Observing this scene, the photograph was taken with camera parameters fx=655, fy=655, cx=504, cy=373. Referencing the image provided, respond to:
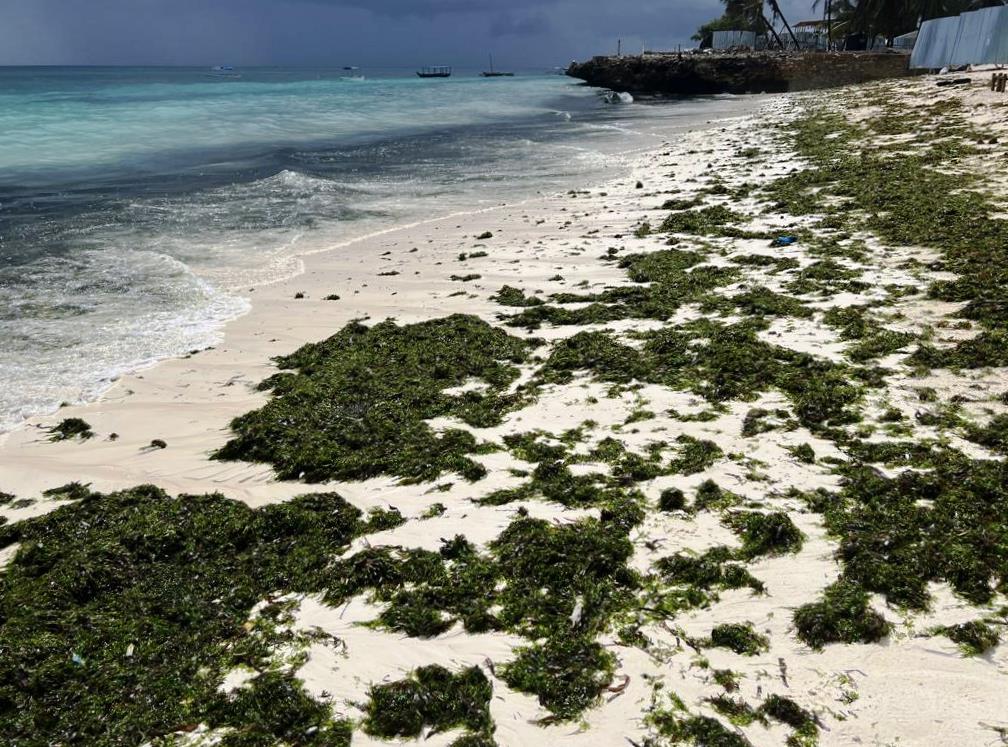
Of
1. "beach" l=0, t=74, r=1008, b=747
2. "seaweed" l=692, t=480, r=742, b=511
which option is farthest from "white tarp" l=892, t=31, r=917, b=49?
"seaweed" l=692, t=480, r=742, b=511

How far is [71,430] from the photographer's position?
593cm

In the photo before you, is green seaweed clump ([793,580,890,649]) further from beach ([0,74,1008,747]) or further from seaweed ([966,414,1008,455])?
seaweed ([966,414,1008,455])

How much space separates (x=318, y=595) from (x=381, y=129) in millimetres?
35172

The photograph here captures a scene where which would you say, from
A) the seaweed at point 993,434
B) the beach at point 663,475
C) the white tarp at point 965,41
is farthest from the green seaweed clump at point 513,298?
the white tarp at point 965,41

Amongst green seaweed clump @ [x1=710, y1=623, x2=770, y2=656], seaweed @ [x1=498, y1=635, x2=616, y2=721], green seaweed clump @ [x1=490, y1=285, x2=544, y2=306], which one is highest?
green seaweed clump @ [x1=490, y1=285, x2=544, y2=306]

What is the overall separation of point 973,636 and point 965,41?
41003mm

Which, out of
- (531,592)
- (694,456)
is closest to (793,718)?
(531,592)

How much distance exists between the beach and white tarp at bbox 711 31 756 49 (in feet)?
266

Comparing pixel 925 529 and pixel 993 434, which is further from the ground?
pixel 993 434

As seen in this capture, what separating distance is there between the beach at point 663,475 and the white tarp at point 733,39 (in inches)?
3193

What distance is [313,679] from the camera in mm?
3137

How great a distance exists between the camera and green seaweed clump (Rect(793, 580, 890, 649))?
302 centimetres

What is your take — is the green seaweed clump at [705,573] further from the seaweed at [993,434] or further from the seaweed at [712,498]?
the seaweed at [993,434]

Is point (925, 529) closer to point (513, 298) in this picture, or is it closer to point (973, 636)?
point (973, 636)
